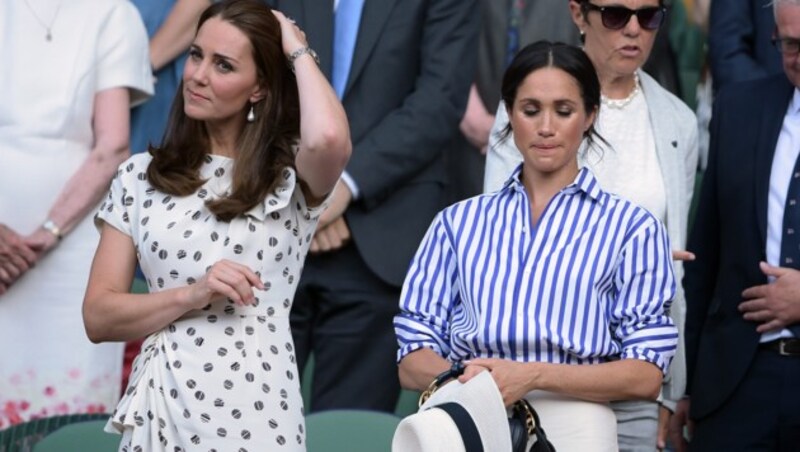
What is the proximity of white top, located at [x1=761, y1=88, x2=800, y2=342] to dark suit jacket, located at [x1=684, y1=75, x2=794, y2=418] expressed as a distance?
0.07ft

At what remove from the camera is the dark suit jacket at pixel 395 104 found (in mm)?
6910

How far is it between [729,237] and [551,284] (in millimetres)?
1325

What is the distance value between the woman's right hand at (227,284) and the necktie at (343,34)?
2.28m

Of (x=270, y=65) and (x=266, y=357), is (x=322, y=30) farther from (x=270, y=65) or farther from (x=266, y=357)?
(x=266, y=357)

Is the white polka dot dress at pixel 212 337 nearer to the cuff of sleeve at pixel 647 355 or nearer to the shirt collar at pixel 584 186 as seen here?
the shirt collar at pixel 584 186

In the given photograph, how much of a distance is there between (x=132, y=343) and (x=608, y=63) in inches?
90.0

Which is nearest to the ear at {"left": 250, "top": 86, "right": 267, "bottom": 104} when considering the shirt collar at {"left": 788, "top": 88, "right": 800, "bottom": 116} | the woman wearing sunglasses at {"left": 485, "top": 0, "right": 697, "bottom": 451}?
the woman wearing sunglasses at {"left": 485, "top": 0, "right": 697, "bottom": 451}

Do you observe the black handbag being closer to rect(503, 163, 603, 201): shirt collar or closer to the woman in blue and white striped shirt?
the woman in blue and white striped shirt

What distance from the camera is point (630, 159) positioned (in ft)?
19.5

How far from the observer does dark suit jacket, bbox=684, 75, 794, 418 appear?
600cm

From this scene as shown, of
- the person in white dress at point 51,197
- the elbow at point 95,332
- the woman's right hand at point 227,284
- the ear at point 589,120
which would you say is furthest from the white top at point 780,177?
the person in white dress at point 51,197

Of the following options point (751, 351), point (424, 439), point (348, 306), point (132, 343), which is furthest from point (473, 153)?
point (424, 439)

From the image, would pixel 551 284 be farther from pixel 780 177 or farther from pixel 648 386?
pixel 780 177

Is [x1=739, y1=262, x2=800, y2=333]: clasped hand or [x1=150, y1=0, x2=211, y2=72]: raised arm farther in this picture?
[x1=150, y1=0, x2=211, y2=72]: raised arm
